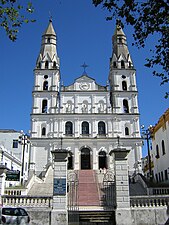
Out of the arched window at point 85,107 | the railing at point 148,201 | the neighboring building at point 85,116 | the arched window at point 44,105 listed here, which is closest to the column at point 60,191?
the railing at point 148,201

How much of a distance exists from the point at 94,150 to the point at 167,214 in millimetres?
23775

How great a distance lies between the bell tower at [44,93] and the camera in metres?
35.2

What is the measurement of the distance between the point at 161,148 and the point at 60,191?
1750cm

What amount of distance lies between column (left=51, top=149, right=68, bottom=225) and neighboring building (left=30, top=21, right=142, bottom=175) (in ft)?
72.7

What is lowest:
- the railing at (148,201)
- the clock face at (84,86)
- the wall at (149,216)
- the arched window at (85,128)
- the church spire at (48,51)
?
the wall at (149,216)

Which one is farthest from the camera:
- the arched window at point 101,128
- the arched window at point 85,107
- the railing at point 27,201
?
the arched window at point 85,107

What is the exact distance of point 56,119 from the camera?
120ft

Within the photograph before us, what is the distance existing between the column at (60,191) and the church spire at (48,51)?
29741 mm

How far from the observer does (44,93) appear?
38.0m

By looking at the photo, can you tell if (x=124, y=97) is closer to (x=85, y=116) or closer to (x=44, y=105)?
(x=85, y=116)

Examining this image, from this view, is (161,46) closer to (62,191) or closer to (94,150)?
(62,191)

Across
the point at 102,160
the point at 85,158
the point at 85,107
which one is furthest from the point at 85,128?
the point at 102,160

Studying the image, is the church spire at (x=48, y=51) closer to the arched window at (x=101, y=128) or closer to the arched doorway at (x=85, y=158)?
the arched window at (x=101, y=128)

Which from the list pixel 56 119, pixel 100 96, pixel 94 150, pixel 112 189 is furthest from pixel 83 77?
pixel 112 189
